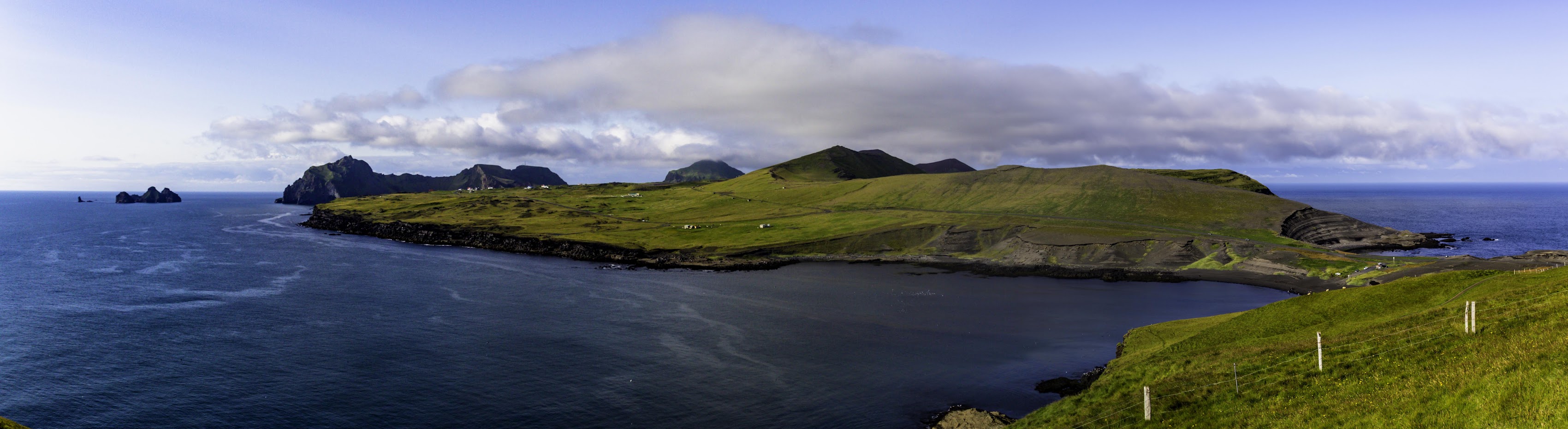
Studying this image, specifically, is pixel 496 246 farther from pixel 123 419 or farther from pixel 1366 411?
pixel 1366 411

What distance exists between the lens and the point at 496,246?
182 m

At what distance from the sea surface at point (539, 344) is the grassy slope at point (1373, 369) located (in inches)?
555

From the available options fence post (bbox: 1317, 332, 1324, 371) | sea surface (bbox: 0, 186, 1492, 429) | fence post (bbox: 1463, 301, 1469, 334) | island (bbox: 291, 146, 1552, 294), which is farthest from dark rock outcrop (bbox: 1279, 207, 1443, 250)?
fence post (bbox: 1317, 332, 1324, 371)

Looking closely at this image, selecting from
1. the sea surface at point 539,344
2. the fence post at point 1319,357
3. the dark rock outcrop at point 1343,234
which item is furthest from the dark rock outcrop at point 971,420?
the dark rock outcrop at point 1343,234

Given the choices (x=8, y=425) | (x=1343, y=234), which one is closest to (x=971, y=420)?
(x=8, y=425)

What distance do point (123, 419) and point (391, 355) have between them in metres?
21.0

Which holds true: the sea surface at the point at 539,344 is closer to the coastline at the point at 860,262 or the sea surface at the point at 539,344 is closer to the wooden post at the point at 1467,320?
the coastline at the point at 860,262

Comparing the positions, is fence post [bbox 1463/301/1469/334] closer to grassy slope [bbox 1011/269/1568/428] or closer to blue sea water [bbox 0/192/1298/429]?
grassy slope [bbox 1011/269/1568/428]

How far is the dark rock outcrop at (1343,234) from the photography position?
162 m

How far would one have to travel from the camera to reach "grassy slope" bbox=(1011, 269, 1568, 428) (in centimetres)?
2580

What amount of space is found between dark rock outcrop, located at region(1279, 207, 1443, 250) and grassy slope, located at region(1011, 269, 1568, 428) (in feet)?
409

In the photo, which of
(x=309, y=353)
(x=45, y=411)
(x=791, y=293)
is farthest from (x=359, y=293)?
(x=791, y=293)

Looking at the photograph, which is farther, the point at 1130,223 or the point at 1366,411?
the point at 1130,223

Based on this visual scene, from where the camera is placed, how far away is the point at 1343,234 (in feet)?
558
